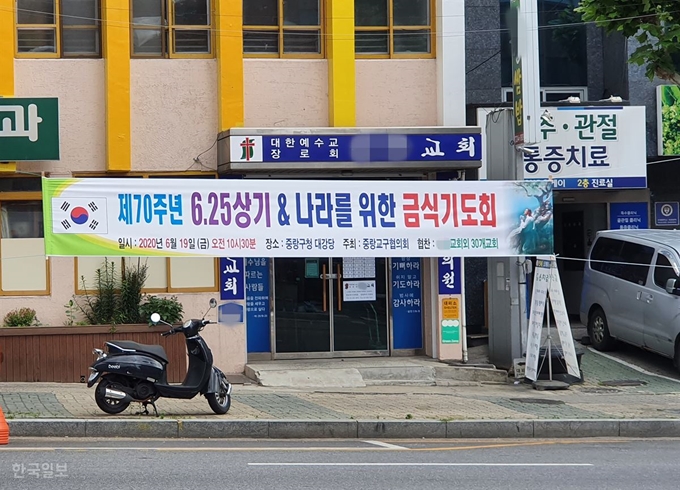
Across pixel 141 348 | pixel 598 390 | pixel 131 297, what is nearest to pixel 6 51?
pixel 131 297

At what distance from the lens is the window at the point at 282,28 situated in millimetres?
16031

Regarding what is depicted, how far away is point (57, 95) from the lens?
1529cm

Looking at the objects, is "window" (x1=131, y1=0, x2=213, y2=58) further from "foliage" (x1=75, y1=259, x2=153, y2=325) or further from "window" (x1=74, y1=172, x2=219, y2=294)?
"foliage" (x1=75, y1=259, x2=153, y2=325)

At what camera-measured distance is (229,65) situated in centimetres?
1559

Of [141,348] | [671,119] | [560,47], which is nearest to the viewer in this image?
[141,348]

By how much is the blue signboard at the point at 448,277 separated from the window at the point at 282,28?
4.00 meters

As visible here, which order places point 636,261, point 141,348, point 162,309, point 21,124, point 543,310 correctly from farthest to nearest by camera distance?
point 636,261, point 162,309, point 543,310, point 21,124, point 141,348

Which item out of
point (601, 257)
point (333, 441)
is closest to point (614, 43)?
point (601, 257)

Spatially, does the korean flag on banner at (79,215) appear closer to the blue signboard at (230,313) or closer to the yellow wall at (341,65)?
the blue signboard at (230,313)

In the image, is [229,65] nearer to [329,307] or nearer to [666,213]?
[329,307]

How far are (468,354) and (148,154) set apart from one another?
252 inches

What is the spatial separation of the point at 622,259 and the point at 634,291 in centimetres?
75

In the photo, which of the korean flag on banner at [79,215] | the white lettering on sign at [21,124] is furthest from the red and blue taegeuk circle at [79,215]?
the white lettering on sign at [21,124]

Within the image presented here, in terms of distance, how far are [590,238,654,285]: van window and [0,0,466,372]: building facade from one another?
11.3 ft
